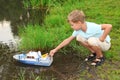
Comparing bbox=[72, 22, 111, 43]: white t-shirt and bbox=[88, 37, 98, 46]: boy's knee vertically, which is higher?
bbox=[72, 22, 111, 43]: white t-shirt

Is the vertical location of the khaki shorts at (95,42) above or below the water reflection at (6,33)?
below

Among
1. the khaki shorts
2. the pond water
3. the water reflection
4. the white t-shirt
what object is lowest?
the pond water

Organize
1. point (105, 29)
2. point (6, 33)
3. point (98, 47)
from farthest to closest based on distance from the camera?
point (6, 33)
point (98, 47)
point (105, 29)

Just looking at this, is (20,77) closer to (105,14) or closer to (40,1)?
(105,14)

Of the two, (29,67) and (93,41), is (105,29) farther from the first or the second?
(29,67)

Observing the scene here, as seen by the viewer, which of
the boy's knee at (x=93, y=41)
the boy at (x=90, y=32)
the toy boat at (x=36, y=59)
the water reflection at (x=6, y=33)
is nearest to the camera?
the boy at (x=90, y=32)

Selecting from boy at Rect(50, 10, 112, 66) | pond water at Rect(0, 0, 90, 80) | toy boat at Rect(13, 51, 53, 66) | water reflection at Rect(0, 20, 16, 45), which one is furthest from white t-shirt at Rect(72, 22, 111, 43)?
water reflection at Rect(0, 20, 16, 45)

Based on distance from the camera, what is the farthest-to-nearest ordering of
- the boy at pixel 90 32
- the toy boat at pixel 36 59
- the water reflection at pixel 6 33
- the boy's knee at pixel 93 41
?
1. the water reflection at pixel 6 33
2. the toy boat at pixel 36 59
3. the boy's knee at pixel 93 41
4. the boy at pixel 90 32

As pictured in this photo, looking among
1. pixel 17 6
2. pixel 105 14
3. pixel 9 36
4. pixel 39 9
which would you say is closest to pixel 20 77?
pixel 9 36

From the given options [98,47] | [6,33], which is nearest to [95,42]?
[98,47]

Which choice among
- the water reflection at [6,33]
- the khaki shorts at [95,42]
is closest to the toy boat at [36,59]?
the khaki shorts at [95,42]

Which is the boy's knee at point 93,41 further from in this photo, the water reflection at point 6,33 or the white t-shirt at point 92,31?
the water reflection at point 6,33

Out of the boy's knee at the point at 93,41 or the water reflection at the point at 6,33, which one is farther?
the water reflection at the point at 6,33

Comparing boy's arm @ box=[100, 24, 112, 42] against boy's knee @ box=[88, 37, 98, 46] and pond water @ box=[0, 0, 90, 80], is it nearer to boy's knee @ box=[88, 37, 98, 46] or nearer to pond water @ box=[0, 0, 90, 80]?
boy's knee @ box=[88, 37, 98, 46]
